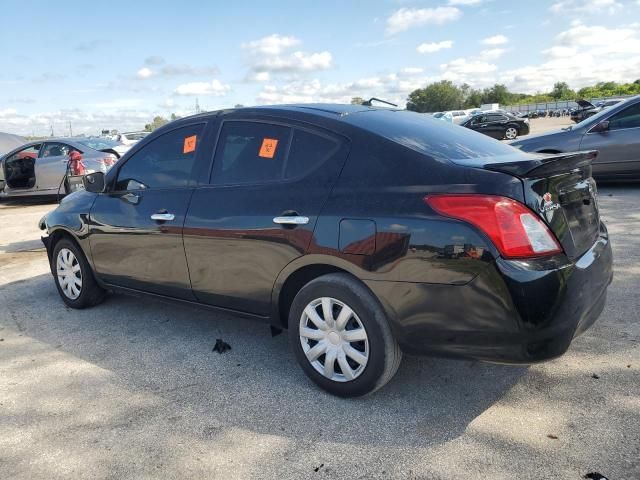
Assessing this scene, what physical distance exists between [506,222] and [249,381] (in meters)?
1.83

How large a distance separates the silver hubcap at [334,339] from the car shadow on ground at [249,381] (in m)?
0.19

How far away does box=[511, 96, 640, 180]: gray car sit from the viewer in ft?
27.5

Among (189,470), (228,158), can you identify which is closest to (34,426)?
(189,470)

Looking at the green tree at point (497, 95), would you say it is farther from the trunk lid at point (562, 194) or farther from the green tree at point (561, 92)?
the trunk lid at point (562, 194)

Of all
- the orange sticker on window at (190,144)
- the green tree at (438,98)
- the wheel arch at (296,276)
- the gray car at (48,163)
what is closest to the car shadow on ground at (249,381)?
the wheel arch at (296,276)

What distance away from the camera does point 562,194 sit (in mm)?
2793

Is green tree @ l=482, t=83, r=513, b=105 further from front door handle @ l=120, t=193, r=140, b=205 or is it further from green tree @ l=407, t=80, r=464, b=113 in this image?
front door handle @ l=120, t=193, r=140, b=205

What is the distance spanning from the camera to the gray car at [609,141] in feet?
27.5

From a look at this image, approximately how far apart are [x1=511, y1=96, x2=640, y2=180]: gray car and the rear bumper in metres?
6.40

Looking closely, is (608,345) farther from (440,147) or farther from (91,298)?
(91,298)

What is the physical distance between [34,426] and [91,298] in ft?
6.47

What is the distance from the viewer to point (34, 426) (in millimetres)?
3014

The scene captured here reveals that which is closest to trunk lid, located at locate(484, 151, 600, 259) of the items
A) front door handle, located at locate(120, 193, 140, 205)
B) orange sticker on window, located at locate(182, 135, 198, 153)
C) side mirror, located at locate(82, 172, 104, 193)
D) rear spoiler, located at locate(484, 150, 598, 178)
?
rear spoiler, located at locate(484, 150, 598, 178)

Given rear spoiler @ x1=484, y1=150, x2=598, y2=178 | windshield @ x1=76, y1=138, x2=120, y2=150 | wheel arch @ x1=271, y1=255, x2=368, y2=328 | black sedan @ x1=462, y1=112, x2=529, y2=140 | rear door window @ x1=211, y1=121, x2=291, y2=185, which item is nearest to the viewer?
rear spoiler @ x1=484, y1=150, x2=598, y2=178
